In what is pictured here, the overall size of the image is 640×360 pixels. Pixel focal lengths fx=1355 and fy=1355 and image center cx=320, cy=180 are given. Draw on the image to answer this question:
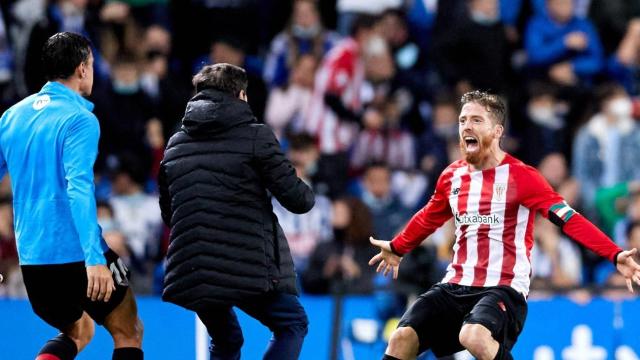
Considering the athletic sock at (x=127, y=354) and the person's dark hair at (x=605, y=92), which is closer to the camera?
the athletic sock at (x=127, y=354)

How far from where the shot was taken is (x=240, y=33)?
1287 cm

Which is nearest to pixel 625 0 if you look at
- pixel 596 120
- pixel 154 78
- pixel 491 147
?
pixel 596 120

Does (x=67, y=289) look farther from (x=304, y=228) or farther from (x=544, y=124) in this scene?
(x=544, y=124)

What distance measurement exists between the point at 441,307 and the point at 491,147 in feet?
3.02

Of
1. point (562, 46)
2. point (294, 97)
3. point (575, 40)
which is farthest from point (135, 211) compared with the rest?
point (575, 40)

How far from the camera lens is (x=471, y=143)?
24.3ft

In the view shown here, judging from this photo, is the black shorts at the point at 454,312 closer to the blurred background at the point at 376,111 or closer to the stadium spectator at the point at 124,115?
the blurred background at the point at 376,111

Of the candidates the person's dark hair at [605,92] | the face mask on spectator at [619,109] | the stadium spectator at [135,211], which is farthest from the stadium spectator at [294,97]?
the face mask on spectator at [619,109]

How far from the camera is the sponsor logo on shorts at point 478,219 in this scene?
7.38 meters

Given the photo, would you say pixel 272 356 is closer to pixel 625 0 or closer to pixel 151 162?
pixel 151 162

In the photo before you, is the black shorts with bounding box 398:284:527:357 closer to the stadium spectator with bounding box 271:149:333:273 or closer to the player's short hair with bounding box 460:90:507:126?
the player's short hair with bounding box 460:90:507:126

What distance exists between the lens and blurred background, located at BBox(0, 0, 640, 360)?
10.9 m

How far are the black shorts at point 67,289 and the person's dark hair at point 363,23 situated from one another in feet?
21.1

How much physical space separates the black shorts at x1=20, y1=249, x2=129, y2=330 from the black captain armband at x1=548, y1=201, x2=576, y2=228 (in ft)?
7.48
